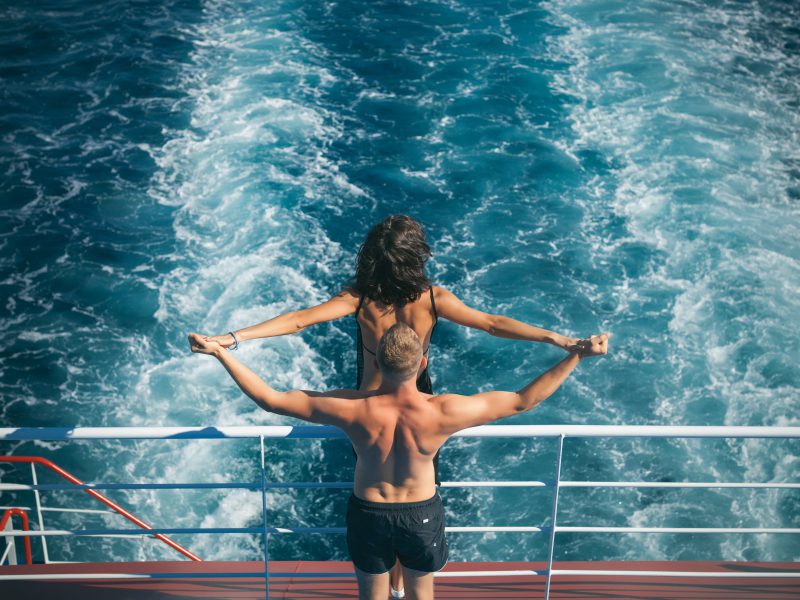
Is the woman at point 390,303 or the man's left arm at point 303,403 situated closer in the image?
the man's left arm at point 303,403

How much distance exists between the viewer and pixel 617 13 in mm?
18047

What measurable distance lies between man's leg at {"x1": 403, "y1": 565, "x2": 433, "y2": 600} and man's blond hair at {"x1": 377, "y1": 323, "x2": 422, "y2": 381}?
3.39 ft

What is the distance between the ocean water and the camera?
9914 mm

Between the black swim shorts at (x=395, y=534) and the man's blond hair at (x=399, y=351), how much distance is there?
67 centimetres

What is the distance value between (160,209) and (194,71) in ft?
14.8

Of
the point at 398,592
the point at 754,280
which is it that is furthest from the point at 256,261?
the point at 398,592

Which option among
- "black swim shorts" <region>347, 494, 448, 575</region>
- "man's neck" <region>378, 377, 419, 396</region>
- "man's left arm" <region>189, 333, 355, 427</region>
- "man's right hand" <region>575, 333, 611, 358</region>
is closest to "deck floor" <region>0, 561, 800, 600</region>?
"black swim shorts" <region>347, 494, 448, 575</region>

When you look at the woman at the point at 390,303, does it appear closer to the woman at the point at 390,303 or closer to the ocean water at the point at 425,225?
the woman at the point at 390,303

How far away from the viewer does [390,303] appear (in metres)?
3.67

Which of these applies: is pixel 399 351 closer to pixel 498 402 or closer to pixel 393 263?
pixel 498 402

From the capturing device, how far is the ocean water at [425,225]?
32.5 ft

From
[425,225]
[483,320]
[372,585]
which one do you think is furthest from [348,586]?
[425,225]

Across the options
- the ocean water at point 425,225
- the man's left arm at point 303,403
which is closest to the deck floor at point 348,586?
the man's left arm at point 303,403

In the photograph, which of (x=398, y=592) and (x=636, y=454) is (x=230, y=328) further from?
(x=398, y=592)
